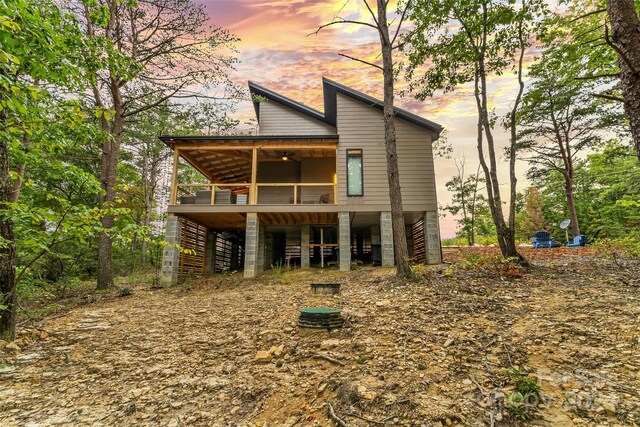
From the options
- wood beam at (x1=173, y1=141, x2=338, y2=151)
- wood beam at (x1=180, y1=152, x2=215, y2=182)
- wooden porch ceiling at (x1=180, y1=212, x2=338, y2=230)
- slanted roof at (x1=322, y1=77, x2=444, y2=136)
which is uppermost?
slanted roof at (x1=322, y1=77, x2=444, y2=136)

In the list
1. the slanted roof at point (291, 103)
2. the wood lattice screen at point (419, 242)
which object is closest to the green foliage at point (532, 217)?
the wood lattice screen at point (419, 242)

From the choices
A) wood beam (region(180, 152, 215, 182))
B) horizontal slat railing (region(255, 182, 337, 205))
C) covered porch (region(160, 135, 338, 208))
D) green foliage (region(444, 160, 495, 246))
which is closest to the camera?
covered porch (region(160, 135, 338, 208))

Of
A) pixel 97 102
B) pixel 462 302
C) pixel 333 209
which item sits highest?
pixel 97 102

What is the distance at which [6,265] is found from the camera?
14.3 ft

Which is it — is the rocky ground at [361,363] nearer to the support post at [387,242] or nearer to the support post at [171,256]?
the support post at [171,256]

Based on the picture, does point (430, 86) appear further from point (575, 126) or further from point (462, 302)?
point (575, 126)

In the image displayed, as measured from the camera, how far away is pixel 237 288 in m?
9.05

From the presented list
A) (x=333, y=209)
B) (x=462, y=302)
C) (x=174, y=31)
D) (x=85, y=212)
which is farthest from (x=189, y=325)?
(x=174, y=31)

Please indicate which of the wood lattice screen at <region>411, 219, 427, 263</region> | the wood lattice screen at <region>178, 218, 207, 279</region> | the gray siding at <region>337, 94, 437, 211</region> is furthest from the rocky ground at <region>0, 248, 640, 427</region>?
the wood lattice screen at <region>411, 219, 427, 263</region>

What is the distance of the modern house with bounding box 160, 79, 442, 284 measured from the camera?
11094 millimetres

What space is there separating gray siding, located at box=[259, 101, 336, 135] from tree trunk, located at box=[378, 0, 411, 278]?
6691 millimetres

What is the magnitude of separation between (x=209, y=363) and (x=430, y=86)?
10249mm

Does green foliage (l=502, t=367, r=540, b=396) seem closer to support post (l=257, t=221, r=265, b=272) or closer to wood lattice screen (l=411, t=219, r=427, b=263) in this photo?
wood lattice screen (l=411, t=219, r=427, b=263)

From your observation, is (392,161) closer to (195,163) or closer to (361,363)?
(361,363)
